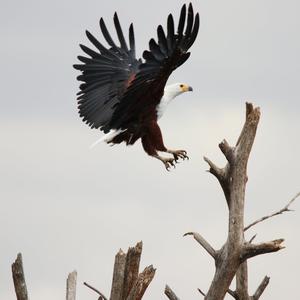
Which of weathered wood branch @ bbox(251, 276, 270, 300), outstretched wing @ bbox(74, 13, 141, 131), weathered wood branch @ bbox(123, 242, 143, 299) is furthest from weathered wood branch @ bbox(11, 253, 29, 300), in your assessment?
outstretched wing @ bbox(74, 13, 141, 131)

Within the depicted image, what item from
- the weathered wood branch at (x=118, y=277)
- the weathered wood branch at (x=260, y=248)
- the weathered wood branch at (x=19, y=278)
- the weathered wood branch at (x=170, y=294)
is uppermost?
the weathered wood branch at (x=260, y=248)

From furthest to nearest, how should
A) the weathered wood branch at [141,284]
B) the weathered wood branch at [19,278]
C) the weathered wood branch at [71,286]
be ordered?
the weathered wood branch at [71,286], the weathered wood branch at [19,278], the weathered wood branch at [141,284]

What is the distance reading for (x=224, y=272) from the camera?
8.66 metres

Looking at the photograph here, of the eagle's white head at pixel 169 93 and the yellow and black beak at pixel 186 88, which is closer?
the eagle's white head at pixel 169 93

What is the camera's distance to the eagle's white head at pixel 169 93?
1173 centimetres

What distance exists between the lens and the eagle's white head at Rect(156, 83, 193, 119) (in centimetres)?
1173

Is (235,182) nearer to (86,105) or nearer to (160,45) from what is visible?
(160,45)

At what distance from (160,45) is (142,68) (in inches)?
22.0

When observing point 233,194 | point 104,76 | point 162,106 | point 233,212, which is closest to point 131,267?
point 233,212

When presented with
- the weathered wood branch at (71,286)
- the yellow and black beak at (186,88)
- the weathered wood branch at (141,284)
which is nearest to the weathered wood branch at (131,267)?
the weathered wood branch at (141,284)

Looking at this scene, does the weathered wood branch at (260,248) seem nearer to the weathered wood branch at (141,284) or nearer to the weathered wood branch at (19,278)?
the weathered wood branch at (141,284)

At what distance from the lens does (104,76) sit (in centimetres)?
1280

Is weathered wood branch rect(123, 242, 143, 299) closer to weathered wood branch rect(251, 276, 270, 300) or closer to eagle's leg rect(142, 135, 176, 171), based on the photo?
weathered wood branch rect(251, 276, 270, 300)

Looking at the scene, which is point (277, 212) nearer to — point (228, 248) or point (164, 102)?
point (228, 248)
